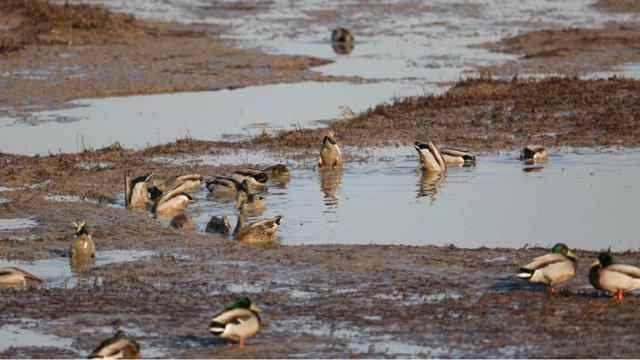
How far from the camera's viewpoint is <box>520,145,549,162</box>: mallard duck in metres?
21.4

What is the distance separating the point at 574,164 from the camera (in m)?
21.6

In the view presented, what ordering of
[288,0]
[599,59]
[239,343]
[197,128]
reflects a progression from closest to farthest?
[239,343]
[197,128]
[599,59]
[288,0]

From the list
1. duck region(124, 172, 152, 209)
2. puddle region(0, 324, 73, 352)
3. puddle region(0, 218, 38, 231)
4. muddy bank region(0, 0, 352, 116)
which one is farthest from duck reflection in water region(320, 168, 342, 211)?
muddy bank region(0, 0, 352, 116)

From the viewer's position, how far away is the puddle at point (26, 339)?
1222cm

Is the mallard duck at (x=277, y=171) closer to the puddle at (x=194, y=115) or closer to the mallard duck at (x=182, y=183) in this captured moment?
the mallard duck at (x=182, y=183)

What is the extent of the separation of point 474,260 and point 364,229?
261 cm

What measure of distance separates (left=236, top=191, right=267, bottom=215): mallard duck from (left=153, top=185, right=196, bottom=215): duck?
2.46 ft

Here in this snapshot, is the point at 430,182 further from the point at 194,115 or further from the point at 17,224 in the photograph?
the point at 194,115

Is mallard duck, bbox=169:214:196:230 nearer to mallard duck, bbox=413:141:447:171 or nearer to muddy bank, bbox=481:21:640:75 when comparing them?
mallard duck, bbox=413:141:447:171

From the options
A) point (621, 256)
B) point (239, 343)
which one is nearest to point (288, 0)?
point (621, 256)

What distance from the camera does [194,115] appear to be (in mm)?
27328

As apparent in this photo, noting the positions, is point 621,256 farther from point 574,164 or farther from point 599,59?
point 599,59

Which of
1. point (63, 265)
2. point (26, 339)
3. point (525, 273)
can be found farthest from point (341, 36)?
point (26, 339)

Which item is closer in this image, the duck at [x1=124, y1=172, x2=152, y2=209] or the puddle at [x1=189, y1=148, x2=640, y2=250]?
the puddle at [x1=189, y1=148, x2=640, y2=250]
